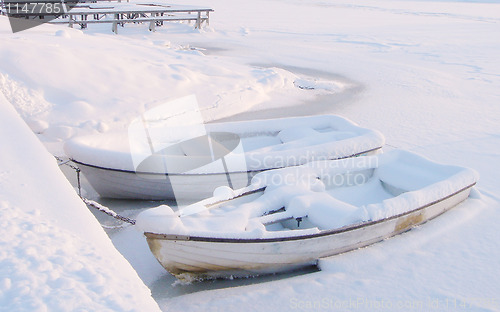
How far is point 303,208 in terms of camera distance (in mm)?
4719

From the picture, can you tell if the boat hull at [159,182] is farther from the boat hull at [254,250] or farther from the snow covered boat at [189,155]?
the boat hull at [254,250]

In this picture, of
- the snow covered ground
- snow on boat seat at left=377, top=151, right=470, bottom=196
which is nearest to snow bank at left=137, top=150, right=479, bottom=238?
snow on boat seat at left=377, top=151, right=470, bottom=196

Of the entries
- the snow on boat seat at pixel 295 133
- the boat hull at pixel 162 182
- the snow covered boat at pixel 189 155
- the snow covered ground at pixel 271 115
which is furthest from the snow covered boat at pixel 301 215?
the snow on boat seat at pixel 295 133

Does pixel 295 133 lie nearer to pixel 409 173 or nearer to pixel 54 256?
pixel 409 173

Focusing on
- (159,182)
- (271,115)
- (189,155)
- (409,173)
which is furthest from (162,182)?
(271,115)

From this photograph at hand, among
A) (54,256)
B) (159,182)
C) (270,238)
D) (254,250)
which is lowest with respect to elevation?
(159,182)

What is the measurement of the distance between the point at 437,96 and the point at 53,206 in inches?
386

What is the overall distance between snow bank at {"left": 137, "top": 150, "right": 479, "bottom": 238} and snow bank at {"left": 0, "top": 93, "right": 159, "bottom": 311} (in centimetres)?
79

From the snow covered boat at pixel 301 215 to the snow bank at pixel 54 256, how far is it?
785 mm

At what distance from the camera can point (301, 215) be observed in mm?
4719

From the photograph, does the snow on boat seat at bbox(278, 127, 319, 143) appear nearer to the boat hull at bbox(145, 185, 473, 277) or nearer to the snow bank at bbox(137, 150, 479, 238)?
the snow bank at bbox(137, 150, 479, 238)

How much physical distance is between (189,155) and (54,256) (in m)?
3.35

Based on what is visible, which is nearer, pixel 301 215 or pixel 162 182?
pixel 301 215

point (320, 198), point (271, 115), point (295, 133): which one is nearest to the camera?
point (320, 198)
